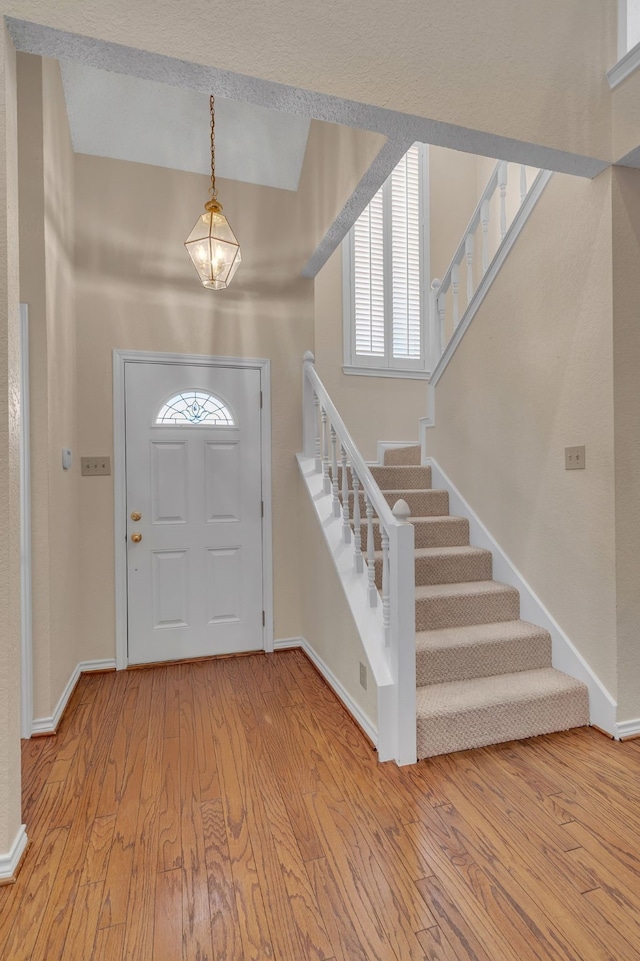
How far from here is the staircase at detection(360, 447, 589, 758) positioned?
2219mm

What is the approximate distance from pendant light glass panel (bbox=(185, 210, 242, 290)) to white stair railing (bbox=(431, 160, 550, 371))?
5.14ft

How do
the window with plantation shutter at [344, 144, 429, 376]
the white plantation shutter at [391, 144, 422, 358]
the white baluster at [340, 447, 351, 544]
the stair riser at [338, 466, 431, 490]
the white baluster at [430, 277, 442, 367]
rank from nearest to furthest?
the white baluster at [340, 447, 351, 544] → the stair riser at [338, 466, 431, 490] → the white baluster at [430, 277, 442, 367] → the window with plantation shutter at [344, 144, 429, 376] → the white plantation shutter at [391, 144, 422, 358]

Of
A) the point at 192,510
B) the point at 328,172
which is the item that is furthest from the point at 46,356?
the point at 328,172

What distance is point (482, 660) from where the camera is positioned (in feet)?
8.25

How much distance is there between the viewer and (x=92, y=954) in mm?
1295

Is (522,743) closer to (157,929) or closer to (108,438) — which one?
(157,929)

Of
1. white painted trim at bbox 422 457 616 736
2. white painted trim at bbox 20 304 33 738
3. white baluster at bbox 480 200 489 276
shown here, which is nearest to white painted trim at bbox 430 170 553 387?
white baluster at bbox 480 200 489 276

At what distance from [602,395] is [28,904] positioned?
9.27 feet

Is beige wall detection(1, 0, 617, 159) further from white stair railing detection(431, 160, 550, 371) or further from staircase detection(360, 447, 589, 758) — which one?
staircase detection(360, 447, 589, 758)

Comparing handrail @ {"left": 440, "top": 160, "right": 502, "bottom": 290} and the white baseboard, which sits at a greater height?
handrail @ {"left": 440, "top": 160, "right": 502, "bottom": 290}

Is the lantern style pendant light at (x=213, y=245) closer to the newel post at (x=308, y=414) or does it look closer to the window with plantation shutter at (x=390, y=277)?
the newel post at (x=308, y=414)

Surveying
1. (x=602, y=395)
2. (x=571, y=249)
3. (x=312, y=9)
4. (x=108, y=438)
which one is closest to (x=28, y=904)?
(x=108, y=438)

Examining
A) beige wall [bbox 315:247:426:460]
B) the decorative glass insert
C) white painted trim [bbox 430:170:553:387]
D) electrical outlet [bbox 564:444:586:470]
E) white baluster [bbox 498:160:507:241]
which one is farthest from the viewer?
beige wall [bbox 315:247:426:460]

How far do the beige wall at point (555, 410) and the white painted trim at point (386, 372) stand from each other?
144 cm
